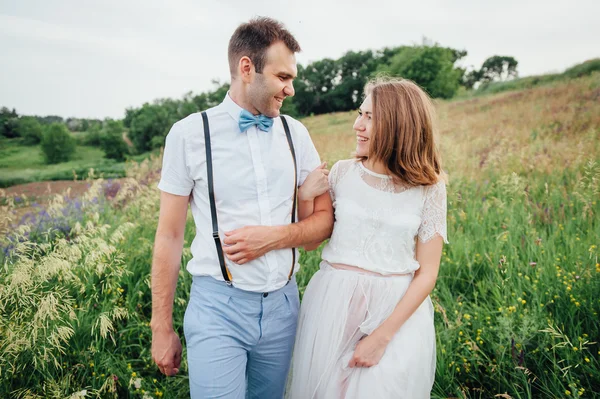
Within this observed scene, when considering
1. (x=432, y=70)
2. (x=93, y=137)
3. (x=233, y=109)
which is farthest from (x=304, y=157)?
(x=432, y=70)

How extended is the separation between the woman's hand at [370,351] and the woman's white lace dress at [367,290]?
39mm

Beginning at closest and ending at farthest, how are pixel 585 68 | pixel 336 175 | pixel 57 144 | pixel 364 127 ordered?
pixel 364 127, pixel 336 175, pixel 57 144, pixel 585 68

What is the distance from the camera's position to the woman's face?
2066 millimetres

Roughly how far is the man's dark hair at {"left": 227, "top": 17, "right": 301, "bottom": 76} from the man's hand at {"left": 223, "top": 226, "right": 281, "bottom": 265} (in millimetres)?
792

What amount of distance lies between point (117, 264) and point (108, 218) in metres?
1.45

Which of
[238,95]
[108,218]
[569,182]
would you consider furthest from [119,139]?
[569,182]

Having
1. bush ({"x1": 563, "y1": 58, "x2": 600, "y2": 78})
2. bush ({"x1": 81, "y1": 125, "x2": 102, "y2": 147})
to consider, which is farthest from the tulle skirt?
bush ({"x1": 563, "y1": 58, "x2": 600, "y2": 78})

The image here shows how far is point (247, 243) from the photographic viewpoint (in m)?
1.75

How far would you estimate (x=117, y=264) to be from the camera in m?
3.03

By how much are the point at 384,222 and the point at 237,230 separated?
76cm

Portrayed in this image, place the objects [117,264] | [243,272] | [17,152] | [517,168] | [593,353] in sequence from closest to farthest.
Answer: [243,272]
[593,353]
[117,264]
[17,152]
[517,168]

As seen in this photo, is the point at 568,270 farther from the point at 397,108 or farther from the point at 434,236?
the point at 397,108

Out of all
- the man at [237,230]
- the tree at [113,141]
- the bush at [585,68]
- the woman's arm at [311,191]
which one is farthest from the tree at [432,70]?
the man at [237,230]

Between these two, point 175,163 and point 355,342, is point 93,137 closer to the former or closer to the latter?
point 175,163
